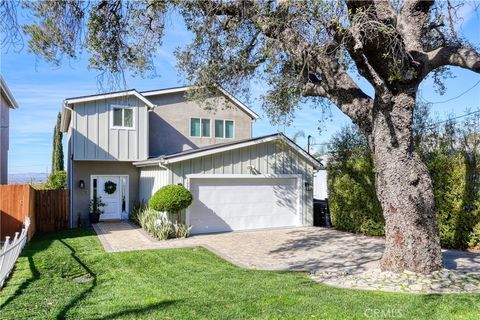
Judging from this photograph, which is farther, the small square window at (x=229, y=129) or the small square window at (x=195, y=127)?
the small square window at (x=229, y=129)

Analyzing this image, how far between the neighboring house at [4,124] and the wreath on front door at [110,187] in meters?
5.82

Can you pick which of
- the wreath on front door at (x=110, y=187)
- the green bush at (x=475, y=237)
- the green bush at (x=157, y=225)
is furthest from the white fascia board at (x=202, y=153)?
the green bush at (x=475, y=237)

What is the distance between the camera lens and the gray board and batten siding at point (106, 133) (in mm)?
15023

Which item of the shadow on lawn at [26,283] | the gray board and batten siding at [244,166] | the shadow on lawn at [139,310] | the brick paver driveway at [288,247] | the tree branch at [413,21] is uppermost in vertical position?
the tree branch at [413,21]

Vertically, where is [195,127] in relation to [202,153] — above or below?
above

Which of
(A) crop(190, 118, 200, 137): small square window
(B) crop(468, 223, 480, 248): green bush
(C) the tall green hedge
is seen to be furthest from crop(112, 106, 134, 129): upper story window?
(B) crop(468, 223, 480, 248): green bush

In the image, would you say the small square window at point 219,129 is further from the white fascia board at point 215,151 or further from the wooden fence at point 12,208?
the wooden fence at point 12,208

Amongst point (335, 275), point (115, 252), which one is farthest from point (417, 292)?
point (115, 252)

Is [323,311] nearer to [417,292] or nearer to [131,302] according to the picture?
[417,292]

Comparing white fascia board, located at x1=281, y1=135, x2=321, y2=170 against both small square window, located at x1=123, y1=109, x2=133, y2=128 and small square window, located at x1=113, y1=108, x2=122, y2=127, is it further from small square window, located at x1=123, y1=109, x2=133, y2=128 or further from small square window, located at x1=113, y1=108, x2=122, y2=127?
small square window, located at x1=113, y1=108, x2=122, y2=127

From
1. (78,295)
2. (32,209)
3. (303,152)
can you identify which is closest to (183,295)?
(78,295)

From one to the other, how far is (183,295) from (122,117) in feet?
37.6

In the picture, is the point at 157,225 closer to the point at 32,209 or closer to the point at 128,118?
the point at 32,209

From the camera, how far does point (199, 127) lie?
19234 mm
